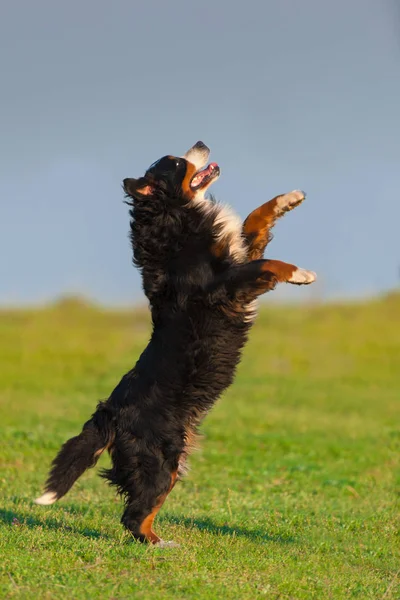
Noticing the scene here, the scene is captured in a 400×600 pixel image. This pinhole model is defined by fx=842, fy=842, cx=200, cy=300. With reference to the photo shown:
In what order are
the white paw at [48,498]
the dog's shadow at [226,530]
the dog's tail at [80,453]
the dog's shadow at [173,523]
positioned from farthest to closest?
1. the dog's shadow at [226,530]
2. the dog's shadow at [173,523]
3. the dog's tail at [80,453]
4. the white paw at [48,498]

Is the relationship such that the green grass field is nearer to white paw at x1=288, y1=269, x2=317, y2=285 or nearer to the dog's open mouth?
white paw at x1=288, y1=269, x2=317, y2=285

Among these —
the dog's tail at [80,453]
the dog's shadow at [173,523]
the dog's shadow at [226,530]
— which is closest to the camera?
the dog's tail at [80,453]

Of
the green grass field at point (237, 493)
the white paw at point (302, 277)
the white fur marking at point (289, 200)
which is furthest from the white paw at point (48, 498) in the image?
the white fur marking at point (289, 200)

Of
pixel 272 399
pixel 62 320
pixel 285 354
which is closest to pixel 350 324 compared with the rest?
pixel 285 354

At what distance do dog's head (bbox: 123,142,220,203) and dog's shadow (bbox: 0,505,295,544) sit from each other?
2875 millimetres

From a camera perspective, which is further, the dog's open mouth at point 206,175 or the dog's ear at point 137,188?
the dog's open mouth at point 206,175

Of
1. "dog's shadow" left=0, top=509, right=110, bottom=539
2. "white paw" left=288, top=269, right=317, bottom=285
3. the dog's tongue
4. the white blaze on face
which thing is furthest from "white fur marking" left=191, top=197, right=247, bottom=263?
"dog's shadow" left=0, top=509, right=110, bottom=539

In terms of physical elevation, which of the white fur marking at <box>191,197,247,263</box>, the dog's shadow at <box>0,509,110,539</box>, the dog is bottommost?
the dog's shadow at <box>0,509,110,539</box>

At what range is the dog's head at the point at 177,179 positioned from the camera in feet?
23.2

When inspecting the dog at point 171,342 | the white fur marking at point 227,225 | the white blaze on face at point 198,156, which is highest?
the white blaze on face at point 198,156

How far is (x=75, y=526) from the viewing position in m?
7.45

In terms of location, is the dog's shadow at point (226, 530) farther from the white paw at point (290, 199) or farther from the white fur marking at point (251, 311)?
the white paw at point (290, 199)

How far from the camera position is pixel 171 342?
21.8 ft

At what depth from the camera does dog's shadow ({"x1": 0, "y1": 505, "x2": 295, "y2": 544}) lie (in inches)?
286
